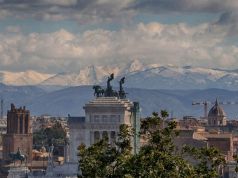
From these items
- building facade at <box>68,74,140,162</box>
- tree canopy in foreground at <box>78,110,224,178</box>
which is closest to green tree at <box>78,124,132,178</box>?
tree canopy in foreground at <box>78,110,224,178</box>

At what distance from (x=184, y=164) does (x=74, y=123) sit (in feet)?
226

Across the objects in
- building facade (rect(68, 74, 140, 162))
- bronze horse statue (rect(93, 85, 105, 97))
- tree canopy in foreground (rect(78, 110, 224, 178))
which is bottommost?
tree canopy in foreground (rect(78, 110, 224, 178))

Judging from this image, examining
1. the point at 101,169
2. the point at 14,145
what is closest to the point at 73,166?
the point at 101,169

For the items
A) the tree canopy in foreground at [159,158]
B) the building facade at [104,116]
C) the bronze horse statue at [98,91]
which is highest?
the bronze horse statue at [98,91]

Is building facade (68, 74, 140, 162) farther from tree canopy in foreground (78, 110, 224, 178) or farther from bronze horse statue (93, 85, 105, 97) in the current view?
tree canopy in foreground (78, 110, 224, 178)

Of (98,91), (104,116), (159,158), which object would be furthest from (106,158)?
(98,91)

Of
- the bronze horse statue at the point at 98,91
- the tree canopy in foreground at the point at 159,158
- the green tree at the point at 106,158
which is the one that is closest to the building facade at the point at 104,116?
the bronze horse statue at the point at 98,91

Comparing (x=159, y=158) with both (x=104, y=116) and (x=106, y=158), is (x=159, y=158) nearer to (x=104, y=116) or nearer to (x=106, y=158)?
(x=106, y=158)

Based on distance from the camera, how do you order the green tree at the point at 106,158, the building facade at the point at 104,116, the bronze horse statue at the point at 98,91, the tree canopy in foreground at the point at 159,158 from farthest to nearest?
1. the bronze horse statue at the point at 98,91
2. the building facade at the point at 104,116
3. the green tree at the point at 106,158
4. the tree canopy in foreground at the point at 159,158

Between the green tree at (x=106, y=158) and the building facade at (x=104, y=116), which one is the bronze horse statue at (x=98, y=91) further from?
the green tree at (x=106, y=158)

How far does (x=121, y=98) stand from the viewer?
124188mm

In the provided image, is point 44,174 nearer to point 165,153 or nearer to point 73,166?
point 73,166

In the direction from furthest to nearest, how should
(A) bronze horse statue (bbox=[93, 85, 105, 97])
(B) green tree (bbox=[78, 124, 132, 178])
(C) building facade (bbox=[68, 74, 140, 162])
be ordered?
(A) bronze horse statue (bbox=[93, 85, 105, 97]), (C) building facade (bbox=[68, 74, 140, 162]), (B) green tree (bbox=[78, 124, 132, 178])

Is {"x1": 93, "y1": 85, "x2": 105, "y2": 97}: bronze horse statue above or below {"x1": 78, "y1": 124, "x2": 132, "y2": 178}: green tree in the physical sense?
above
